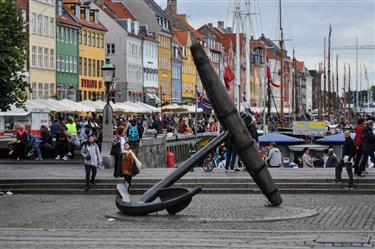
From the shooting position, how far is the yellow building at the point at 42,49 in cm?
8638

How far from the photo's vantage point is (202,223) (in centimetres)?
2181

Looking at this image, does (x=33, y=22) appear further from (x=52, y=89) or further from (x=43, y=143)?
(x=43, y=143)

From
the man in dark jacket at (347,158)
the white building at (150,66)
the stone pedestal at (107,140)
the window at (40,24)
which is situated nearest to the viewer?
the man in dark jacket at (347,158)

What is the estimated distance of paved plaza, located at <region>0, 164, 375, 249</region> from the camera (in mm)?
17469

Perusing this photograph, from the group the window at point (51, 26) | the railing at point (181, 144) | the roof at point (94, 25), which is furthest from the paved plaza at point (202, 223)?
the roof at point (94, 25)

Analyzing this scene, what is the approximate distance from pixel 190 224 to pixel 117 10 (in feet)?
322

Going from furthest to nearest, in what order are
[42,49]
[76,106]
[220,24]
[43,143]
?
[220,24], [42,49], [76,106], [43,143]

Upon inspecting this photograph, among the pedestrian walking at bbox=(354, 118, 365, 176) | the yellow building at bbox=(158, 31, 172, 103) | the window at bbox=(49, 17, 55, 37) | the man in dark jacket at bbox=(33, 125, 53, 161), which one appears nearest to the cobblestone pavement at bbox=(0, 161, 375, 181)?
the pedestrian walking at bbox=(354, 118, 365, 176)

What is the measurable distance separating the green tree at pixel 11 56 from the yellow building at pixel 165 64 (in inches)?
3269

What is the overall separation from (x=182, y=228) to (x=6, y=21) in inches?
935

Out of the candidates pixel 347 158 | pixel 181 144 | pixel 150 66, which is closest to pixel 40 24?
pixel 181 144

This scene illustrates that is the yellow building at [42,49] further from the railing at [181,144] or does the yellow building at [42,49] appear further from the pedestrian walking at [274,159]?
the pedestrian walking at [274,159]

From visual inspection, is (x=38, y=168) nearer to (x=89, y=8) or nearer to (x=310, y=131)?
(x=310, y=131)

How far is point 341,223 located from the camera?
844 inches
